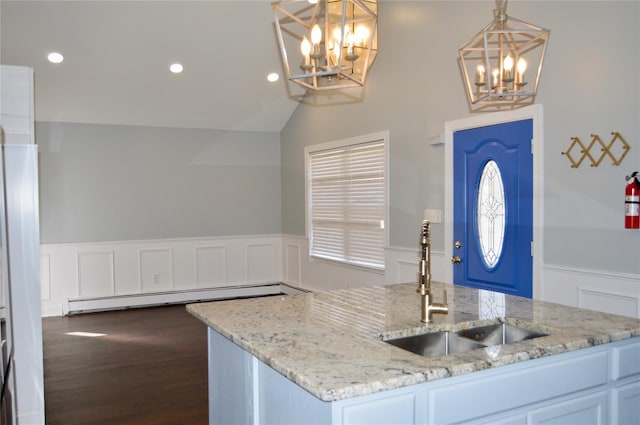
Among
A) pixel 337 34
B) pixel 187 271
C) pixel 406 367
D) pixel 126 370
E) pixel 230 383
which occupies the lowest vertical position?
pixel 126 370

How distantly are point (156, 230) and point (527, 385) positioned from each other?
6.24 metres

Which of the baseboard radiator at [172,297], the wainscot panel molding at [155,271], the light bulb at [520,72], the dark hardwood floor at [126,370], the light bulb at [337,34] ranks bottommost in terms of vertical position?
the dark hardwood floor at [126,370]

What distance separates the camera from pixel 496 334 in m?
2.20

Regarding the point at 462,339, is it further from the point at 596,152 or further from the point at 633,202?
the point at 596,152

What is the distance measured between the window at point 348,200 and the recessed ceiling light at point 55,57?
3144mm

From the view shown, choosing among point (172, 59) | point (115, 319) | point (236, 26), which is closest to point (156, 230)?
point (115, 319)

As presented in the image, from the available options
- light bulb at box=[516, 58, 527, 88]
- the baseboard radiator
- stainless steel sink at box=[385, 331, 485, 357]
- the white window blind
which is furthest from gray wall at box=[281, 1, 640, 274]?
the baseboard radiator

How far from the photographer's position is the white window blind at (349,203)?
234 inches

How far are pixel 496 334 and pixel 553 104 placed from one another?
2.28 meters

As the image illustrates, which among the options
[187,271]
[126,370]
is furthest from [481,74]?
[187,271]

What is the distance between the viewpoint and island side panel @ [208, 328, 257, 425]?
1.97m

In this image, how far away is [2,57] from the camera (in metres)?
5.48

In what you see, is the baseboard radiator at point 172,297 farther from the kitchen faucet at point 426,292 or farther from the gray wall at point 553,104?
the kitchen faucet at point 426,292

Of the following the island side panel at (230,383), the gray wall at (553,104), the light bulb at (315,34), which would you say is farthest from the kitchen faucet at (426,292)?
the gray wall at (553,104)
